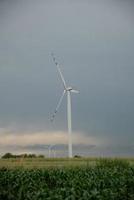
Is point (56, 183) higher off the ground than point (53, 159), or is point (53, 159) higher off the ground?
point (53, 159)

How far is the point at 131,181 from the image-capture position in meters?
23.6

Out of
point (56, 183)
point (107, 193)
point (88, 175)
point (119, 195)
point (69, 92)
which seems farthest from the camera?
point (69, 92)

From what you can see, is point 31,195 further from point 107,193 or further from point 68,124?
point 68,124

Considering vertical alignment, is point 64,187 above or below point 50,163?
below

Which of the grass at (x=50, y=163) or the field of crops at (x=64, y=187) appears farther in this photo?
the grass at (x=50, y=163)

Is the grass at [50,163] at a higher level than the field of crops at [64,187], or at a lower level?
higher

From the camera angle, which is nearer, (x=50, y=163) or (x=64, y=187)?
(x=64, y=187)

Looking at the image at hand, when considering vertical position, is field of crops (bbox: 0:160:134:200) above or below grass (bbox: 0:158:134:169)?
below

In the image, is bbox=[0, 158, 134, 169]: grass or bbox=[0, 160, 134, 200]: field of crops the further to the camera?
bbox=[0, 158, 134, 169]: grass

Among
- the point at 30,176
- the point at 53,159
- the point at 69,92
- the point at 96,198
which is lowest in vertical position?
the point at 96,198

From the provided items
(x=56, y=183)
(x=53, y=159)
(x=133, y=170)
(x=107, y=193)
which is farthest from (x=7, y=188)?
(x=53, y=159)

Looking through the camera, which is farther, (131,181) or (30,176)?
(30,176)

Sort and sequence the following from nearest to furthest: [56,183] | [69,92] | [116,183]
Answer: [116,183]
[56,183]
[69,92]

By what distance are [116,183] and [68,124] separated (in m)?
23.2
